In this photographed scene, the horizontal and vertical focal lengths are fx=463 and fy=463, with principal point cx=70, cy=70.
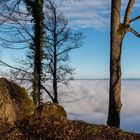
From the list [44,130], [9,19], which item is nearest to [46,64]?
[9,19]

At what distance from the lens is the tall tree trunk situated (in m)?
17.7

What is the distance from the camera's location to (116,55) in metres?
18.1

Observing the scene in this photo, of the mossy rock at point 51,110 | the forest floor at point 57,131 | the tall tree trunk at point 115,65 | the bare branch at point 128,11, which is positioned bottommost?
the forest floor at point 57,131

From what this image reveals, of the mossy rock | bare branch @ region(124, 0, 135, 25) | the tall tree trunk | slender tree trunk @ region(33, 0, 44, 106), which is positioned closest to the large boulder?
the mossy rock

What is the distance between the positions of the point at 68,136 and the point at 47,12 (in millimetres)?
18579

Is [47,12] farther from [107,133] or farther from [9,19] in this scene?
[107,133]

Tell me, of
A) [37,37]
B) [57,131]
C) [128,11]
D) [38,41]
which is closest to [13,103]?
[57,131]

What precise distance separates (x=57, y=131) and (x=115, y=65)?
634cm

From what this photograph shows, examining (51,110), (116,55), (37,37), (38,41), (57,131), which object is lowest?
(57,131)

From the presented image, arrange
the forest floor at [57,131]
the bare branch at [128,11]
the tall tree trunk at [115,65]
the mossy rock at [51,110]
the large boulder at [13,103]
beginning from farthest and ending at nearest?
the bare branch at [128,11]
the tall tree trunk at [115,65]
the mossy rock at [51,110]
the large boulder at [13,103]
the forest floor at [57,131]

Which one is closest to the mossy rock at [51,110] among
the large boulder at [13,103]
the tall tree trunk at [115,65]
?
the large boulder at [13,103]

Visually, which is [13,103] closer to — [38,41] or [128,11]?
[128,11]

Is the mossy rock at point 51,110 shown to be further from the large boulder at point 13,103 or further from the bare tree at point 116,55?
the bare tree at point 116,55

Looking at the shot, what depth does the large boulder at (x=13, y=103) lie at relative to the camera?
1334cm
